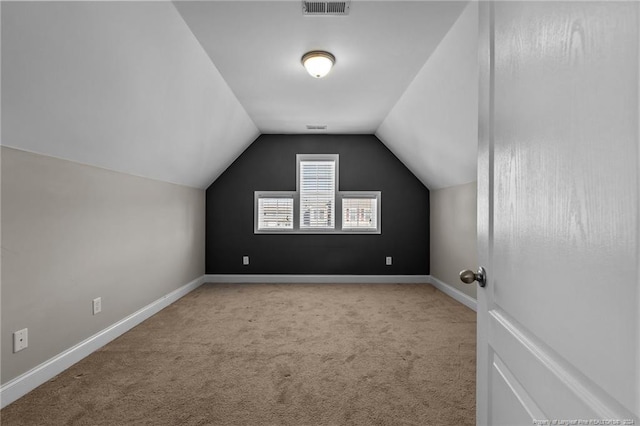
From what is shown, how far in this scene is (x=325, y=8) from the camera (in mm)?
2121

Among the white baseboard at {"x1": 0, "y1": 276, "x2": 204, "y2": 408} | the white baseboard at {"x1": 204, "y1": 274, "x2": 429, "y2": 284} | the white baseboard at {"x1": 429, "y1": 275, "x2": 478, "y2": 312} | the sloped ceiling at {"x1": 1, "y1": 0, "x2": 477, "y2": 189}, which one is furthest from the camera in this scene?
the white baseboard at {"x1": 204, "y1": 274, "x2": 429, "y2": 284}

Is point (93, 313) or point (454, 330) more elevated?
point (93, 313)

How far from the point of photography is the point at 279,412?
1.85 meters

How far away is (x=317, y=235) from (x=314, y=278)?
67 cm

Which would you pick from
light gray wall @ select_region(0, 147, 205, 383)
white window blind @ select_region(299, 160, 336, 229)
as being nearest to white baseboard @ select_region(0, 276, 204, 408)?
light gray wall @ select_region(0, 147, 205, 383)

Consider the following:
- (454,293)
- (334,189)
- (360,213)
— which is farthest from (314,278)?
(454,293)

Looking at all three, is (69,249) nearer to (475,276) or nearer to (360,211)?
(475,276)

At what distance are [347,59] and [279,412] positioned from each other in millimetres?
2624

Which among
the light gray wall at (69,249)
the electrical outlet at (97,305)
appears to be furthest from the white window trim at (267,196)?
the electrical outlet at (97,305)

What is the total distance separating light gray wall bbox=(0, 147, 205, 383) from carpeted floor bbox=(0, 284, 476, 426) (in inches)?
11.9

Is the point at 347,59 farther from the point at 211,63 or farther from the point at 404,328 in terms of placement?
the point at 404,328

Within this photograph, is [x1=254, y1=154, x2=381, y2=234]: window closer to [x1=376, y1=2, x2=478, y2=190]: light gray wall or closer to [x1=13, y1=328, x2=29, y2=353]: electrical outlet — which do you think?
[x1=376, y1=2, x2=478, y2=190]: light gray wall

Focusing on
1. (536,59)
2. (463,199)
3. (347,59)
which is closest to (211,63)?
(347,59)

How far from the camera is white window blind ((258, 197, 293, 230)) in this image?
525 cm
